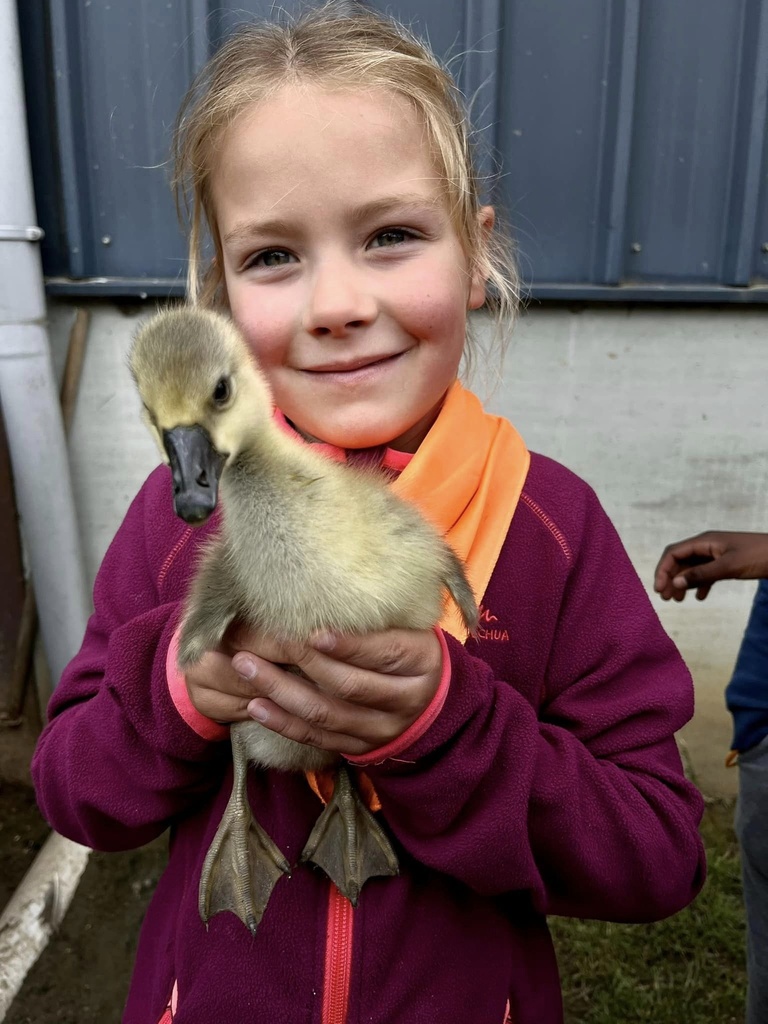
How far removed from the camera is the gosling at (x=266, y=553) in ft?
2.48

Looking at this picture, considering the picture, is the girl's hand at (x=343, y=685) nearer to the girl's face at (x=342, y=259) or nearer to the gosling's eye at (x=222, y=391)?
the gosling's eye at (x=222, y=391)

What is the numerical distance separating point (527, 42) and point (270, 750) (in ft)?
6.24

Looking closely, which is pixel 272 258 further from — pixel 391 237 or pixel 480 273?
pixel 480 273

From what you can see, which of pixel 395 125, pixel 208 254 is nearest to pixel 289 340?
pixel 395 125

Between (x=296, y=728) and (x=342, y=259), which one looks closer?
(x=296, y=728)

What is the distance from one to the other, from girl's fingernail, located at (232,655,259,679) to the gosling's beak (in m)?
0.14

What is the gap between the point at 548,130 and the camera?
2119 millimetres

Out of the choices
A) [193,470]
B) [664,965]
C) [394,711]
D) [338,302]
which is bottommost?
[664,965]

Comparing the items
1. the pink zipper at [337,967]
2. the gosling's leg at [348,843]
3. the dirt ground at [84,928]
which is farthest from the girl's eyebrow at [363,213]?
the dirt ground at [84,928]

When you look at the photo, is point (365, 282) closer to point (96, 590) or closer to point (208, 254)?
point (96, 590)

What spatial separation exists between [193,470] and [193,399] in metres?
0.08

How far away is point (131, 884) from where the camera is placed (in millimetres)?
2168

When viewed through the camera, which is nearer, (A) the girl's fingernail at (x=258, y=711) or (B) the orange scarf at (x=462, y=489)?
(A) the girl's fingernail at (x=258, y=711)

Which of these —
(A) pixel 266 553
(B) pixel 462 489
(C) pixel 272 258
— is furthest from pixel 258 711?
(C) pixel 272 258
